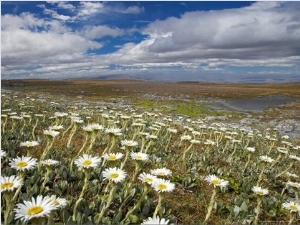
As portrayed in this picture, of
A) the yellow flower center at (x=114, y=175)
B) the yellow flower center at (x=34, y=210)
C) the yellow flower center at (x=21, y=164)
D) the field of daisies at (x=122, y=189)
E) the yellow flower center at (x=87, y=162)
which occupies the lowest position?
the field of daisies at (x=122, y=189)

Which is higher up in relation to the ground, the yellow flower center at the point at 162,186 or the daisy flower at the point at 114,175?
the daisy flower at the point at 114,175

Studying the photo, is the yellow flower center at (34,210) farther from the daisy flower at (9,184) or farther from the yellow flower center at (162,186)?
the yellow flower center at (162,186)

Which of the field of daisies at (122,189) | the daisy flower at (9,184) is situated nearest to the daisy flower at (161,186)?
the field of daisies at (122,189)

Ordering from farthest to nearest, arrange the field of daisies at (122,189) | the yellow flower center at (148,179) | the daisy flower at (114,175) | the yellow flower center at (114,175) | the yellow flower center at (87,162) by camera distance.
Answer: the yellow flower center at (87,162) < the yellow flower center at (148,179) < the yellow flower center at (114,175) < the daisy flower at (114,175) < the field of daisies at (122,189)

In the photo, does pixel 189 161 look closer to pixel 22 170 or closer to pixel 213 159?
pixel 213 159

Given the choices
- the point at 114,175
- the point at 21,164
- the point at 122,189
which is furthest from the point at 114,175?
the point at 21,164

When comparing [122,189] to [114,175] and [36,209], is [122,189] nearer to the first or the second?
[114,175]

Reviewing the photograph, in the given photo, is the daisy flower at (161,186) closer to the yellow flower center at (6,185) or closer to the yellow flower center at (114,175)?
the yellow flower center at (114,175)

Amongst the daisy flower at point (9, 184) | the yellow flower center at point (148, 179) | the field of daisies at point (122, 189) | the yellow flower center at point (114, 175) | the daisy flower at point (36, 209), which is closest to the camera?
the daisy flower at point (36, 209)

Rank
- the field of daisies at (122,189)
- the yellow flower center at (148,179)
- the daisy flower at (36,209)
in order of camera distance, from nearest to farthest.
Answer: the daisy flower at (36,209), the field of daisies at (122,189), the yellow flower center at (148,179)

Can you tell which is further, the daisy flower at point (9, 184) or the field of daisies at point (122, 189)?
the field of daisies at point (122, 189)

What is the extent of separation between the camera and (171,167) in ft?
28.7

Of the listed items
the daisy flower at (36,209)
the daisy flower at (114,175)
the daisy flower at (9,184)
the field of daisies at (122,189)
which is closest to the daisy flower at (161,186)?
the field of daisies at (122,189)

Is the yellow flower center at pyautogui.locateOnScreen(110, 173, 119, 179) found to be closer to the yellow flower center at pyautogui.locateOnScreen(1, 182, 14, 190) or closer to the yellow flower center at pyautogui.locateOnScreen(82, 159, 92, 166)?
the yellow flower center at pyautogui.locateOnScreen(82, 159, 92, 166)
